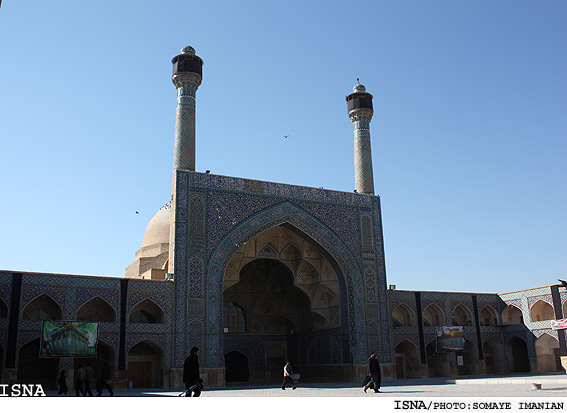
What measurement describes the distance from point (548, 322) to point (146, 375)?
535 inches

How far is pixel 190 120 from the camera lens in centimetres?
1839

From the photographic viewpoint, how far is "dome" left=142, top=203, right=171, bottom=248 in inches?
877

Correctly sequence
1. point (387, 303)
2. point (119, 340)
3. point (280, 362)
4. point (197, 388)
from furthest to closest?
point (280, 362)
point (387, 303)
point (119, 340)
point (197, 388)

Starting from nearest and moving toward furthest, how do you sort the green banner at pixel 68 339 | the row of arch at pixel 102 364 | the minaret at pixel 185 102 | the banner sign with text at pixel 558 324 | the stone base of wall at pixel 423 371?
the green banner at pixel 68 339 < the row of arch at pixel 102 364 < the minaret at pixel 185 102 < the banner sign with text at pixel 558 324 < the stone base of wall at pixel 423 371

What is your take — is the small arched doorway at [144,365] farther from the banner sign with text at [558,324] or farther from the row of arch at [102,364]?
the banner sign with text at [558,324]

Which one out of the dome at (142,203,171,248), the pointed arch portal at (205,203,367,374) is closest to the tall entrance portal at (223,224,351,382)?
the pointed arch portal at (205,203,367,374)

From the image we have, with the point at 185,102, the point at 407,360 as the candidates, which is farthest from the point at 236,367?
the point at 185,102

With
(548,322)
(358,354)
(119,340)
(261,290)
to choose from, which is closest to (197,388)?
(119,340)

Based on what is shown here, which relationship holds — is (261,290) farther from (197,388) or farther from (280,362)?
(197,388)

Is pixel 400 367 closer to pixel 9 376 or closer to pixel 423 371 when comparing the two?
pixel 423 371

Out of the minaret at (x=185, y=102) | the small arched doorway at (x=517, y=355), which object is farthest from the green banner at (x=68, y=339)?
the small arched doorway at (x=517, y=355)

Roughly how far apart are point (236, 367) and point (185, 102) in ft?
30.7

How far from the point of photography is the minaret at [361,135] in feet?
68.4

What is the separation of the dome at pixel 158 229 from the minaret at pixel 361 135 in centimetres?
743
